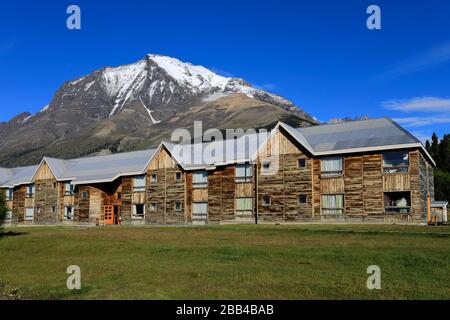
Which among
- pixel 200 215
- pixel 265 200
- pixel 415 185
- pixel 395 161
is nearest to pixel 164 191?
pixel 200 215

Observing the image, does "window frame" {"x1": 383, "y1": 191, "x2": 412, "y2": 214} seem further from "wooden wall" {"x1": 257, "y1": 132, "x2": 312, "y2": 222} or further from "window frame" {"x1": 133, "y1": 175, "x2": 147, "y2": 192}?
"window frame" {"x1": 133, "y1": 175, "x2": 147, "y2": 192}

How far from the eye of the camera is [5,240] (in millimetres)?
34219

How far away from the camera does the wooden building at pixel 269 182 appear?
3975cm

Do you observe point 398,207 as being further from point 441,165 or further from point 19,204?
point 441,165

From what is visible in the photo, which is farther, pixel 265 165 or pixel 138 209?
pixel 138 209

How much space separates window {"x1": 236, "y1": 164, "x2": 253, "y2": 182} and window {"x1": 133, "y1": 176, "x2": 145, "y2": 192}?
13.0m

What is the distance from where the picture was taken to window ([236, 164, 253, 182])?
4613cm

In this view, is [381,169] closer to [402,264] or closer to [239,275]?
[402,264]

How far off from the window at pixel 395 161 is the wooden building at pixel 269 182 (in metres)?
0.08

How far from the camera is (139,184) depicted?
178 ft

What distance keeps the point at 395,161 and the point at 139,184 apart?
2879 centimetres

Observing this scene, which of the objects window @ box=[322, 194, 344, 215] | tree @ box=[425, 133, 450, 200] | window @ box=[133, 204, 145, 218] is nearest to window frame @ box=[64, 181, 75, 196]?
window @ box=[133, 204, 145, 218]

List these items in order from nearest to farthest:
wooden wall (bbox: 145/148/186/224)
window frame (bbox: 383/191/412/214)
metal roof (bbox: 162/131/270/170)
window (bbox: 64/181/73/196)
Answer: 1. window frame (bbox: 383/191/412/214)
2. metal roof (bbox: 162/131/270/170)
3. wooden wall (bbox: 145/148/186/224)
4. window (bbox: 64/181/73/196)
